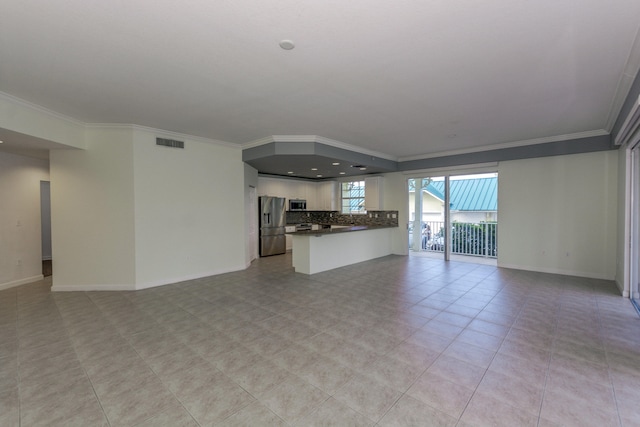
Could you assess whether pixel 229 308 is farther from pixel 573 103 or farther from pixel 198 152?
pixel 573 103

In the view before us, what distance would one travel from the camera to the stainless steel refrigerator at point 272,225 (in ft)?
25.5

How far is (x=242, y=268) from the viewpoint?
6.09 meters

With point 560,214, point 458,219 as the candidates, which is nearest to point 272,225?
point 458,219

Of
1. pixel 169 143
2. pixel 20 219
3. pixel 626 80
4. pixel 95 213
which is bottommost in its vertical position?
pixel 20 219

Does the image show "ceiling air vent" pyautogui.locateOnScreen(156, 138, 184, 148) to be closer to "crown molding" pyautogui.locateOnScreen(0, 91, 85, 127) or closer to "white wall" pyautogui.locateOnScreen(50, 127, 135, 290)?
"white wall" pyautogui.locateOnScreen(50, 127, 135, 290)

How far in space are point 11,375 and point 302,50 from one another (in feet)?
12.0

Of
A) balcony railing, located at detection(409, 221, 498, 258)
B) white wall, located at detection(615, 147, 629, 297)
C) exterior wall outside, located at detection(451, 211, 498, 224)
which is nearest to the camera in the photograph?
white wall, located at detection(615, 147, 629, 297)

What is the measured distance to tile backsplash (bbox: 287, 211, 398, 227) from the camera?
8023 millimetres

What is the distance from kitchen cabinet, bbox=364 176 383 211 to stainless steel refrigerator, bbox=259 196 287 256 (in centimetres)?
252

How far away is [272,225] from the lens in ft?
26.3

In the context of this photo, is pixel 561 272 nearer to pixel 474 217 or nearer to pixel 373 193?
pixel 474 217

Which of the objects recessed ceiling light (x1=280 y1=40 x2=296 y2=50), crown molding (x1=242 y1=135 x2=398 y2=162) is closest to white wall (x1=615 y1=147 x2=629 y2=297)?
crown molding (x1=242 y1=135 x2=398 y2=162)

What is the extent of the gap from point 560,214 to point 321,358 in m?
5.76

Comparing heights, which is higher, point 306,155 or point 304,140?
point 304,140
